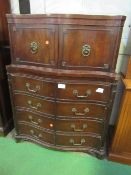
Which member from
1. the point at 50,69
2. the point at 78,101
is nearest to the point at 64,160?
the point at 78,101

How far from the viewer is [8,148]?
1.93m

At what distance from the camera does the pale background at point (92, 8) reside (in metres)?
1.68

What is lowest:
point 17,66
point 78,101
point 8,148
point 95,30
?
point 8,148

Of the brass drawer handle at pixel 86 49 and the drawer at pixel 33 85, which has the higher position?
the brass drawer handle at pixel 86 49

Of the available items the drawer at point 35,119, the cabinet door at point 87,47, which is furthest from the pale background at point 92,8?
the drawer at point 35,119

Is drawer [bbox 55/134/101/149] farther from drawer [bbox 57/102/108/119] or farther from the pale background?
the pale background

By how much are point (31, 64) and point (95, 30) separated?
0.61m

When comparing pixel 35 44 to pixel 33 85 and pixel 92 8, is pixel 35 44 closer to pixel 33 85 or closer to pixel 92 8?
pixel 33 85

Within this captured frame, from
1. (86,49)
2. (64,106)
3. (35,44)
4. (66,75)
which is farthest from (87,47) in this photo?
(64,106)

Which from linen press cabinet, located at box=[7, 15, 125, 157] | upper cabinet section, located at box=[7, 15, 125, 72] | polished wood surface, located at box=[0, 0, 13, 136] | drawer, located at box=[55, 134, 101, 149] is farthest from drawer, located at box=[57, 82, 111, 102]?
polished wood surface, located at box=[0, 0, 13, 136]

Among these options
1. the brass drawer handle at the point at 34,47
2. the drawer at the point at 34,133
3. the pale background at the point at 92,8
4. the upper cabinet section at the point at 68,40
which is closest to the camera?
the upper cabinet section at the point at 68,40

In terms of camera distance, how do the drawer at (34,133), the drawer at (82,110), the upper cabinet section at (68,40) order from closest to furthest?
the upper cabinet section at (68,40)
the drawer at (82,110)
the drawer at (34,133)

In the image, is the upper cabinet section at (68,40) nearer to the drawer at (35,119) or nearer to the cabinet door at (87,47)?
the cabinet door at (87,47)

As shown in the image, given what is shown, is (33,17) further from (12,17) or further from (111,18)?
(111,18)
